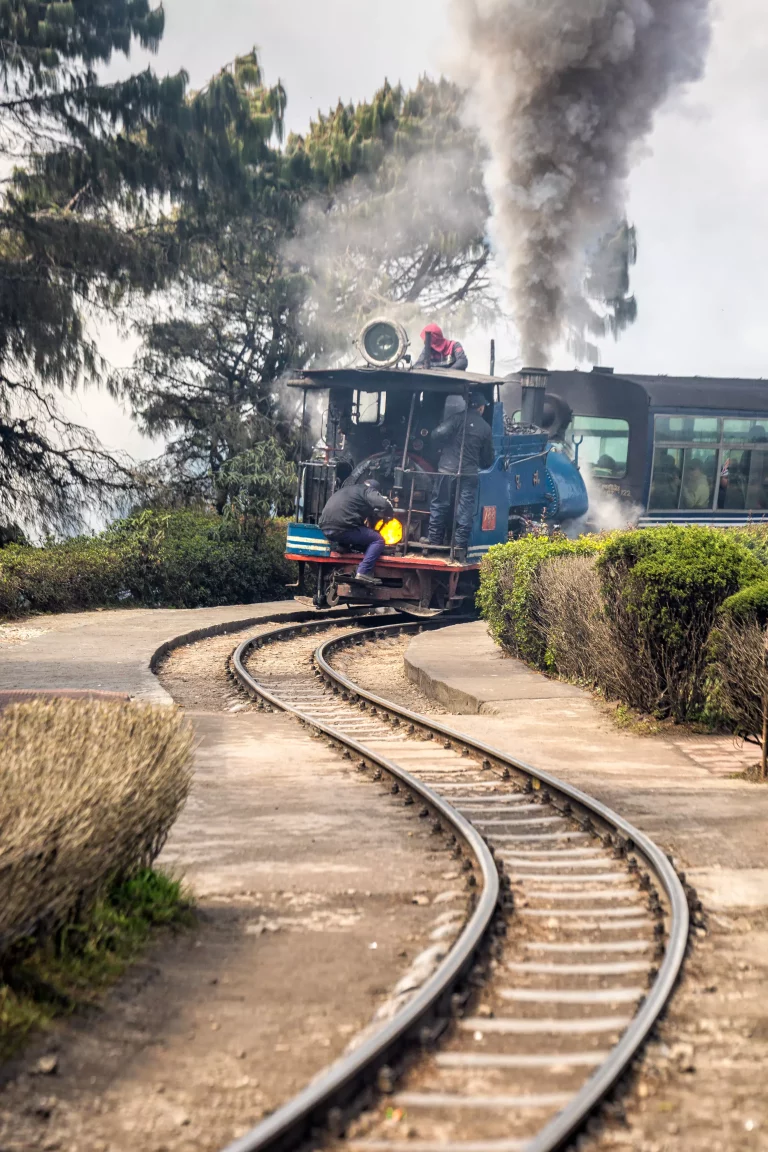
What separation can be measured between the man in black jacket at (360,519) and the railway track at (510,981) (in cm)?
955

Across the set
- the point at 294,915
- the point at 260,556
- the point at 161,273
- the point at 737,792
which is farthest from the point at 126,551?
the point at 294,915

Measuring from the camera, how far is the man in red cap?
19734 millimetres

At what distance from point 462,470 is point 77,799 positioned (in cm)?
1420

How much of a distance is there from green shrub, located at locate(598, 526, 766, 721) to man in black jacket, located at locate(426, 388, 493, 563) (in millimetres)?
7458

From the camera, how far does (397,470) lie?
18984 millimetres

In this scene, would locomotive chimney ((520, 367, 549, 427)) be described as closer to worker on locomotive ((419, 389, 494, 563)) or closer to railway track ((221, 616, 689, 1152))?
worker on locomotive ((419, 389, 494, 563))

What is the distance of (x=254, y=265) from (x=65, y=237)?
6.64 metres

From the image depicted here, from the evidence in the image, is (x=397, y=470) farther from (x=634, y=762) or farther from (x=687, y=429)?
(x=634, y=762)

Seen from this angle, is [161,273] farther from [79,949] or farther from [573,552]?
[79,949]

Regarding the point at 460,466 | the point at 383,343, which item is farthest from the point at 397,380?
the point at 460,466

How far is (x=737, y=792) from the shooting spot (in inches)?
338

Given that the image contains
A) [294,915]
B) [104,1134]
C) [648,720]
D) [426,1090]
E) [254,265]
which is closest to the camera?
[104,1134]

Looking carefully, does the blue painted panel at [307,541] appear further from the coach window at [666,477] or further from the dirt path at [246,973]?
the dirt path at [246,973]

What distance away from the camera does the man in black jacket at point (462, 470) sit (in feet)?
61.0
